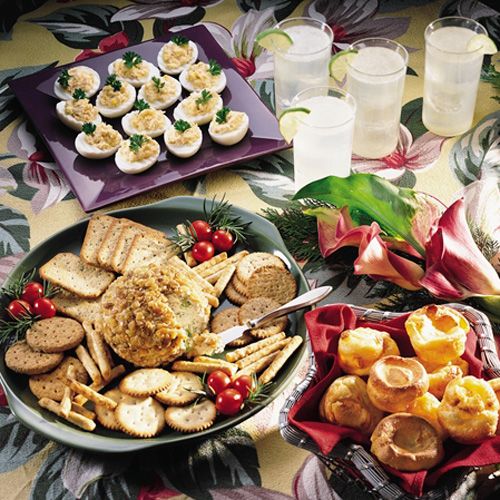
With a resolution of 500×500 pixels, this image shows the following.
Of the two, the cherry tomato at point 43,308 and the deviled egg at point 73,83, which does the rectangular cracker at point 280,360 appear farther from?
the deviled egg at point 73,83

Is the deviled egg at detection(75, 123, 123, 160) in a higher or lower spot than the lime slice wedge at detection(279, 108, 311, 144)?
lower

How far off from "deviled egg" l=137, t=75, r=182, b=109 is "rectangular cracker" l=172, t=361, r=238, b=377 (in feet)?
3.30

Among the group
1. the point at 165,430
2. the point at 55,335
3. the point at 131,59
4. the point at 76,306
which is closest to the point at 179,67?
the point at 131,59

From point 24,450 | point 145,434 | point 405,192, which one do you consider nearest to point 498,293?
point 405,192

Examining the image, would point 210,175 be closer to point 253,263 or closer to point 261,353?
point 253,263

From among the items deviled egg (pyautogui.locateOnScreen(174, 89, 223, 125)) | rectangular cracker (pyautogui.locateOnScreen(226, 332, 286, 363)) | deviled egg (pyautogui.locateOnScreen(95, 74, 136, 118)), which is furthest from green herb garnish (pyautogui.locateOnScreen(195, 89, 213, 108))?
rectangular cracker (pyautogui.locateOnScreen(226, 332, 286, 363))

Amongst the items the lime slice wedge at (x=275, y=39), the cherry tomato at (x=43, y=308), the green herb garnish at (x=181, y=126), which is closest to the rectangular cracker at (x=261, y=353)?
the cherry tomato at (x=43, y=308)

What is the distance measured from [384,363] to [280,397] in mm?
438

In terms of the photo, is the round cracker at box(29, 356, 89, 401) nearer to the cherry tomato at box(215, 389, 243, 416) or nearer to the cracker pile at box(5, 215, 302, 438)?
the cracker pile at box(5, 215, 302, 438)

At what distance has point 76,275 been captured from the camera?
191cm

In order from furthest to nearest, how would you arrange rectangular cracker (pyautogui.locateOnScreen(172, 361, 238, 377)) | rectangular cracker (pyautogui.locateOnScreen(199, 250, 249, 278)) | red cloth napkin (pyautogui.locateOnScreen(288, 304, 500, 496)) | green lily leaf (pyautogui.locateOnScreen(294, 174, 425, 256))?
rectangular cracker (pyautogui.locateOnScreen(199, 250, 249, 278))
green lily leaf (pyautogui.locateOnScreen(294, 174, 425, 256))
rectangular cracker (pyautogui.locateOnScreen(172, 361, 238, 377))
red cloth napkin (pyautogui.locateOnScreen(288, 304, 500, 496))

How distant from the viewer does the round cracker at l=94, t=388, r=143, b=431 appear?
62.6 inches

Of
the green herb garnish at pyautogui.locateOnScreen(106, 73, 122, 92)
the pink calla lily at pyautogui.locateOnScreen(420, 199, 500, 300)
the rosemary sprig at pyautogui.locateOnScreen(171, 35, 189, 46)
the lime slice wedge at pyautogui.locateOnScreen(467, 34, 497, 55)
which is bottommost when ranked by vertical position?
the green herb garnish at pyautogui.locateOnScreen(106, 73, 122, 92)

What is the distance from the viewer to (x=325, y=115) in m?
2.05
